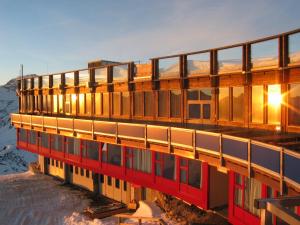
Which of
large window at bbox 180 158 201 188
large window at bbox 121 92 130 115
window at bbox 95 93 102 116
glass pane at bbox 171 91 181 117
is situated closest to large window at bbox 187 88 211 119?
glass pane at bbox 171 91 181 117

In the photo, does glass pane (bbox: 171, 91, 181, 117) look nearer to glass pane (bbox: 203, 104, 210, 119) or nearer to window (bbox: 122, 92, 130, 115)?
glass pane (bbox: 203, 104, 210, 119)

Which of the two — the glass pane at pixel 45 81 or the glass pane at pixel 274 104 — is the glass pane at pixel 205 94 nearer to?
the glass pane at pixel 274 104

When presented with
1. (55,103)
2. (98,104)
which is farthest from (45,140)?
(98,104)

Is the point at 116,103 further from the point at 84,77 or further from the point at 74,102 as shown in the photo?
the point at 74,102

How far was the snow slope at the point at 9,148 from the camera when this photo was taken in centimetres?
6744

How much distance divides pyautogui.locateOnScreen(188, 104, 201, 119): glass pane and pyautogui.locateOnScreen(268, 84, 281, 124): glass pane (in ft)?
16.5

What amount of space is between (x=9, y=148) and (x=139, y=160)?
6224cm

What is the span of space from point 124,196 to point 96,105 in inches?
332

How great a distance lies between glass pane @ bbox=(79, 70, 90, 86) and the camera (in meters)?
30.3

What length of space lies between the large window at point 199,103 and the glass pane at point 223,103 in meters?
0.87

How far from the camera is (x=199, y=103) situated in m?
20.5

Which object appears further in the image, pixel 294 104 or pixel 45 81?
pixel 45 81

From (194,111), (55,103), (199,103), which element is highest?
(55,103)

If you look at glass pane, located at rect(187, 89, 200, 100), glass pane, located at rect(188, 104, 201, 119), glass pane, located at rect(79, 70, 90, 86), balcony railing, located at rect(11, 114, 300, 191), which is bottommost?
balcony railing, located at rect(11, 114, 300, 191)
